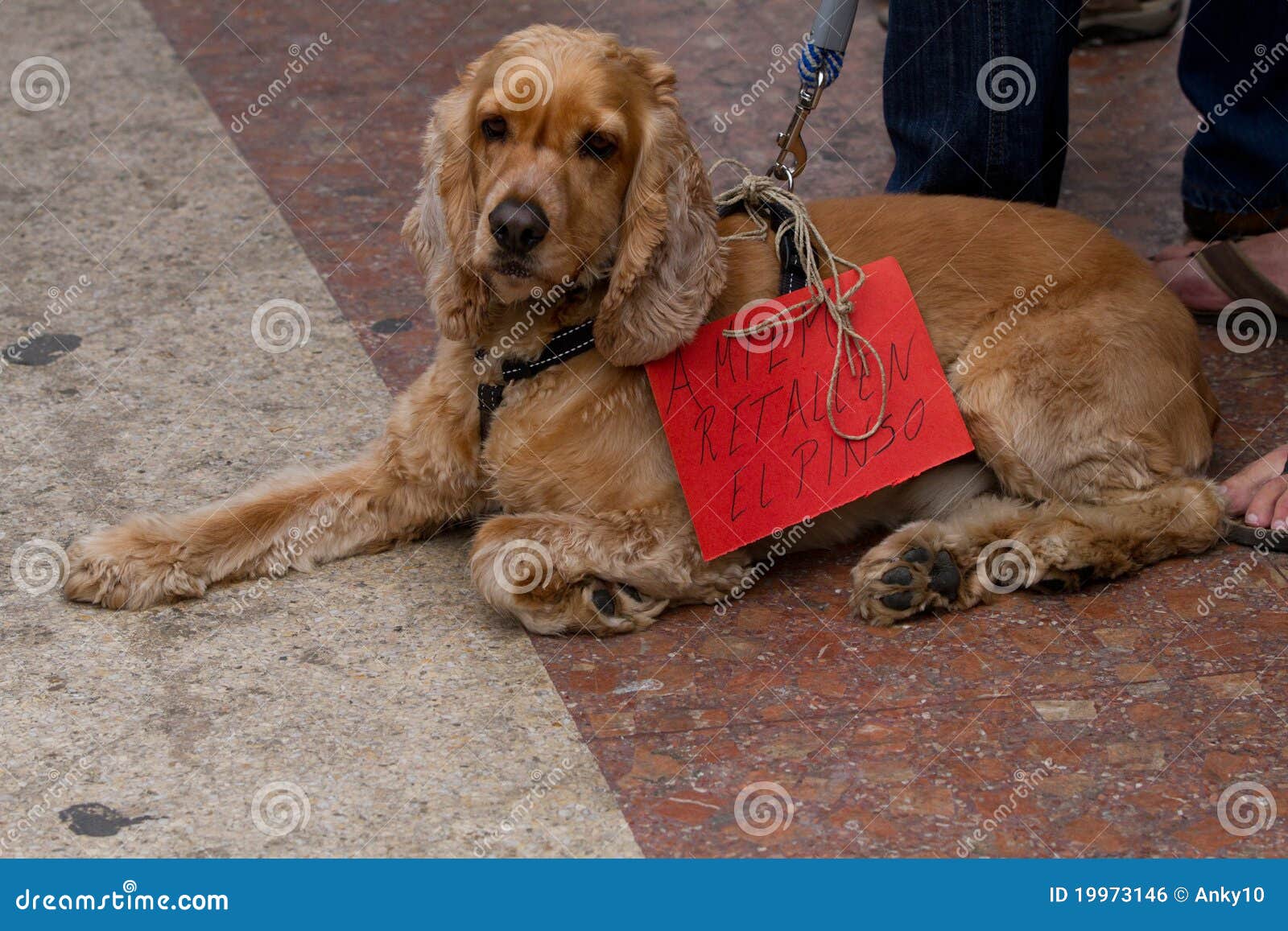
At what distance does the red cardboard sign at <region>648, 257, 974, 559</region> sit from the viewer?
3359mm

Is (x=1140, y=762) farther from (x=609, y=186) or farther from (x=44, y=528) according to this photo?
(x=44, y=528)

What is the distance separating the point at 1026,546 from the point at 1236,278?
65.9 inches

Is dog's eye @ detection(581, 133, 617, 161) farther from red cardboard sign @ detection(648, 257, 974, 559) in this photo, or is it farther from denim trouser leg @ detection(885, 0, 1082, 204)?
denim trouser leg @ detection(885, 0, 1082, 204)

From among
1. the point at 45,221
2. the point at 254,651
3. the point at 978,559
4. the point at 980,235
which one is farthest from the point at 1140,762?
the point at 45,221

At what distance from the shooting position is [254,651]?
10.5 ft

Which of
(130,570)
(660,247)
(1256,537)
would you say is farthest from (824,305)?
(130,570)

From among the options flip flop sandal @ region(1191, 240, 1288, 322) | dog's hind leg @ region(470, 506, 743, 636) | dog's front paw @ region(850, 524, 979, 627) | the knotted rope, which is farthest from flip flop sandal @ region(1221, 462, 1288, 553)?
dog's hind leg @ region(470, 506, 743, 636)

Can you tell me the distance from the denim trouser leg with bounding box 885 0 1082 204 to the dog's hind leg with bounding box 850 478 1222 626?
1269 mm

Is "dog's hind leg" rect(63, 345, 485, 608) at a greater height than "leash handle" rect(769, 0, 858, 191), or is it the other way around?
"leash handle" rect(769, 0, 858, 191)

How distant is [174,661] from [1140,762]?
78.5 inches

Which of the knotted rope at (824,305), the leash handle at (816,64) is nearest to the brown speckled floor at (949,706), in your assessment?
the knotted rope at (824,305)

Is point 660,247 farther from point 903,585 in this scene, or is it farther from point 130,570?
point 130,570

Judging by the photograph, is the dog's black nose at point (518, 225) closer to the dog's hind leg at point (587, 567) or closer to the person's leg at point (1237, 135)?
the dog's hind leg at point (587, 567)

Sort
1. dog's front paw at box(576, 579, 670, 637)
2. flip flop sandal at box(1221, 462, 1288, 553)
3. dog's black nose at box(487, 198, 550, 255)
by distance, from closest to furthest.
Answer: dog's black nose at box(487, 198, 550, 255)
dog's front paw at box(576, 579, 670, 637)
flip flop sandal at box(1221, 462, 1288, 553)
